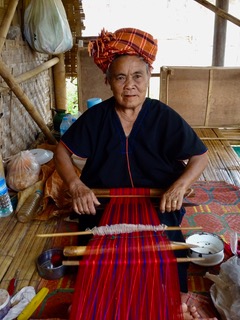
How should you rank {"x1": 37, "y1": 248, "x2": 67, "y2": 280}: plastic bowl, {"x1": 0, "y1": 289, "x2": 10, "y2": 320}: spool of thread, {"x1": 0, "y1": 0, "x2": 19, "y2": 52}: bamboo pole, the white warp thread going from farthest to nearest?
{"x1": 0, "y1": 0, "x2": 19, "y2": 52}: bamboo pole, {"x1": 37, "y1": 248, "x2": 67, "y2": 280}: plastic bowl, {"x1": 0, "y1": 289, "x2": 10, "y2": 320}: spool of thread, the white warp thread

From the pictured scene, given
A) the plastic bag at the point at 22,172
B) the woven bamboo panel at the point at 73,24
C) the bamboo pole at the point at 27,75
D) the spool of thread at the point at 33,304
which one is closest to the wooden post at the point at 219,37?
the woven bamboo panel at the point at 73,24

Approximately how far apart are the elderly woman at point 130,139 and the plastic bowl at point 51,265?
29cm

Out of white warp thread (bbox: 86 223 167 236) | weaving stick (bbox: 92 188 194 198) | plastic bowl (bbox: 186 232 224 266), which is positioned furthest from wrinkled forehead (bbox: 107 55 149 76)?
plastic bowl (bbox: 186 232 224 266)

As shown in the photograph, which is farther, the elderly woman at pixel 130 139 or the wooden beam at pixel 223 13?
the wooden beam at pixel 223 13

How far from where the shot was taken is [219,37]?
15.5 ft

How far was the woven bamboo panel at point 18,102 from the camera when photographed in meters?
2.98

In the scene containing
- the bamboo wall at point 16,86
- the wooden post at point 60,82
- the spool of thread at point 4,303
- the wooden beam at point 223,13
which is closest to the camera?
the spool of thread at point 4,303

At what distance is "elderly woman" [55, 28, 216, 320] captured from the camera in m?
1.56

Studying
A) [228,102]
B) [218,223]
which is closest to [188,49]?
[228,102]

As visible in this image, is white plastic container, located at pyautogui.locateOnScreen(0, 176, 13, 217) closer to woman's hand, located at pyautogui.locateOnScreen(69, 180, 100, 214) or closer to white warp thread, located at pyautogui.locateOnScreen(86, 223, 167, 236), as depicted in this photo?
woman's hand, located at pyautogui.locateOnScreen(69, 180, 100, 214)

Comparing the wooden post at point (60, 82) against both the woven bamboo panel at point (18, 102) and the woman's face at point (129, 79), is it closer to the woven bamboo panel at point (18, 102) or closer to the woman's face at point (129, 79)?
the woven bamboo panel at point (18, 102)

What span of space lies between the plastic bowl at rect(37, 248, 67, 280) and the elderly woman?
0.94 feet

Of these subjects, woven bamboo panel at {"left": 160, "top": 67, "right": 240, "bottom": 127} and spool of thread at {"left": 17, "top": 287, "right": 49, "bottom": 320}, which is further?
woven bamboo panel at {"left": 160, "top": 67, "right": 240, "bottom": 127}

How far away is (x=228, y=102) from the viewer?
13.6 feet
